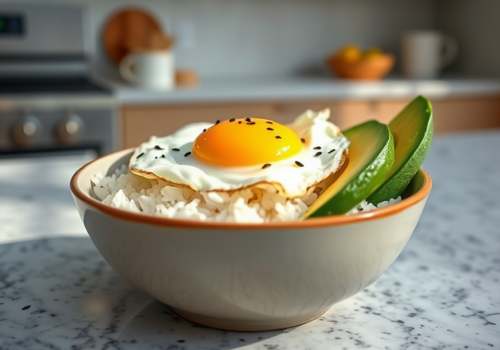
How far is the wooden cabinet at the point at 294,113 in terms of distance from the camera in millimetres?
2645

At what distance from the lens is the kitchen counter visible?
2.67m

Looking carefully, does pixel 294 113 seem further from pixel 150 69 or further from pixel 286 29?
pixel 286 29

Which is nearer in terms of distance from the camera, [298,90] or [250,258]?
→ [250,258]

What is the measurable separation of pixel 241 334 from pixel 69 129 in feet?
6.42

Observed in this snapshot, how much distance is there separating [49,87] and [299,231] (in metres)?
2.28

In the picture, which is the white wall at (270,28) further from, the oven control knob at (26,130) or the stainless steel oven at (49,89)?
the oven control knob at (26,130)

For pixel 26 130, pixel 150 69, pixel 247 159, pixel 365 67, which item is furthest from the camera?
pixel 365 67

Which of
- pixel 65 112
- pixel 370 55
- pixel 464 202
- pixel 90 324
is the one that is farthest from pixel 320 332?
pixel 370 55

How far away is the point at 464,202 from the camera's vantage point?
1122 mm

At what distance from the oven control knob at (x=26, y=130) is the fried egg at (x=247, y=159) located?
5.88ft

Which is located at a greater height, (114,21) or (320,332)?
(114,21)

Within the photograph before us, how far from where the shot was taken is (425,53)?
344cm

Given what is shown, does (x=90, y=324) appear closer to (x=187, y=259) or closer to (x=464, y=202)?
(x=187, y=259)

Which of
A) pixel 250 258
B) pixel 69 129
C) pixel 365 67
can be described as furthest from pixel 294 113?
pixel 250 258
